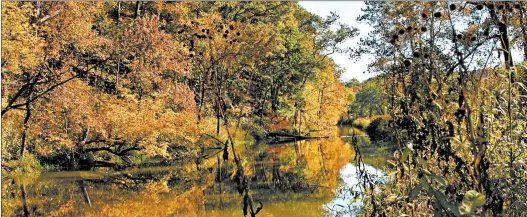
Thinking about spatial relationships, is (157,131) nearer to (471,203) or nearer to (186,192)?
(186,192)

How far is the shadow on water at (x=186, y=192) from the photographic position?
8344mm

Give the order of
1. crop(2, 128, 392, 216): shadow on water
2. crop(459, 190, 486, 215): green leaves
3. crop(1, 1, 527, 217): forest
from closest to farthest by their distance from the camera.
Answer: crop(459, 190, 486, 215): green leaves
crop(1, 1, 527, 217): forest
crop(2, 128, 392, 216): shadow on water

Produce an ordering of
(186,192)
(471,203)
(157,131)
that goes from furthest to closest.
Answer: (157,131) < (186,192) < (471,203)

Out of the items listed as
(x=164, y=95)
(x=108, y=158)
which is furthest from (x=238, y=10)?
(x=108, y=158)

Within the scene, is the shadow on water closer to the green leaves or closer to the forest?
the forest

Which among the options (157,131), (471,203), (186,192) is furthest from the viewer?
(157,131)

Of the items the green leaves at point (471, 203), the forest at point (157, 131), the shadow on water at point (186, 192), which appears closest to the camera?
the green leaves at point (471, 203)

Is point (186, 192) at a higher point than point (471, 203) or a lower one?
lower

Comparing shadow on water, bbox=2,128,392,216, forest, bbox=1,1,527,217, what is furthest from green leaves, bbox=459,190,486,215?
shadow on water, bbox=2,128,392,216

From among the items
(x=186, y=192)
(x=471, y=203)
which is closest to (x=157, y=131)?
(x=186, y=192)

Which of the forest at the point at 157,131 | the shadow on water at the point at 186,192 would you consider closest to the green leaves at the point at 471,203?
the forest at the point at 157,131

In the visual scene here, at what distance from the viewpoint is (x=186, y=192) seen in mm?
10375

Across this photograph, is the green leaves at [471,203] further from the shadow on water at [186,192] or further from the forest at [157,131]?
the shadow on water at [186,192]

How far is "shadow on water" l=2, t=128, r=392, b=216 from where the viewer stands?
8344mm
